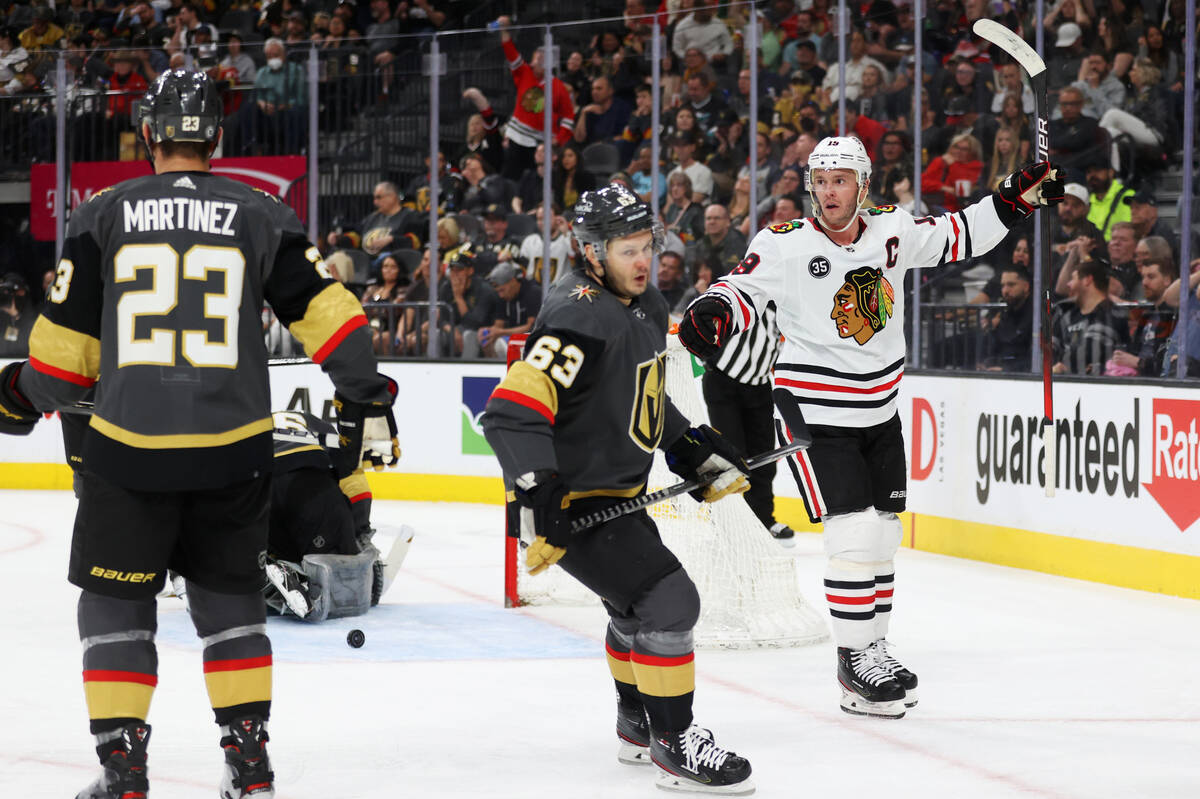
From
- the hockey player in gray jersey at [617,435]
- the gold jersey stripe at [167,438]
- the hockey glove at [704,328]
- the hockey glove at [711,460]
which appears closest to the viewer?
the gold jersey stripe at [167,438]

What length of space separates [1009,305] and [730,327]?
3648 millimetres

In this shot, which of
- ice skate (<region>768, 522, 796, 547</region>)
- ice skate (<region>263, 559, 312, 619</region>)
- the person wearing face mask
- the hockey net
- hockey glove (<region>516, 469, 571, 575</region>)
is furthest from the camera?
the person wearing face mask

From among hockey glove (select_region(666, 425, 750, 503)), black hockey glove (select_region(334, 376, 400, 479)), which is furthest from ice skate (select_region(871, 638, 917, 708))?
black hockey glove (select_region(334, 376, 400, 479))

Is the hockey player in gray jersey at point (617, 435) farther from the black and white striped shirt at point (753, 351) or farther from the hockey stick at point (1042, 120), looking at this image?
the hockey stick at point (1042, 120)

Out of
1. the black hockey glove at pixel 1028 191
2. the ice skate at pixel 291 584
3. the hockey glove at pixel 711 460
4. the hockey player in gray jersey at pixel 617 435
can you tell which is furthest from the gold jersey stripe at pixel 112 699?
the black hockey glove at pixel 1028 191

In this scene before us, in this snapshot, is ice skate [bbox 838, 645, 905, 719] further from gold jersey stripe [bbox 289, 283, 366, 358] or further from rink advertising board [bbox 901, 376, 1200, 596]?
rink advertising board [bbox 901, 376, 1200, 596]

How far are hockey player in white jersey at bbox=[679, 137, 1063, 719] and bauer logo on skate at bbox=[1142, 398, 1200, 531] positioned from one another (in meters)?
1.96

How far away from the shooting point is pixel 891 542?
4.19 meters

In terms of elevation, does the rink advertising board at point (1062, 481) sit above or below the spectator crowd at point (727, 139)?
below

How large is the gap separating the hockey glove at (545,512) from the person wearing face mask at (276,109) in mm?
7420

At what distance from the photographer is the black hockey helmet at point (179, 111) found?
287cm

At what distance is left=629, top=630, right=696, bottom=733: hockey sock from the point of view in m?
3.19

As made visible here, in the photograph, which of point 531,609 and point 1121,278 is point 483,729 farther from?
point 1121,278

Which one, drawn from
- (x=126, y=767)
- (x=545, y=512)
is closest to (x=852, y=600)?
(x=545, y=512)
